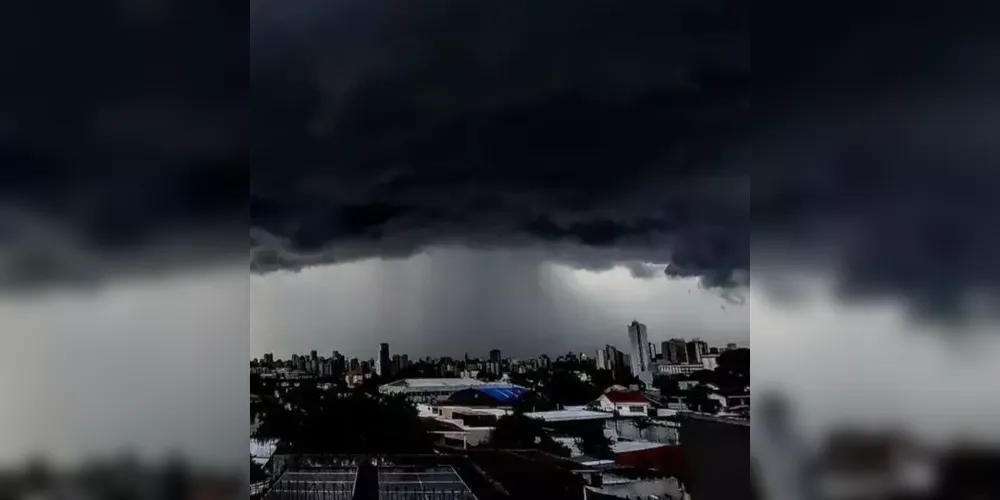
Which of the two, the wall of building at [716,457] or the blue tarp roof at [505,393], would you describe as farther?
the blue tarp roof at [505,393]

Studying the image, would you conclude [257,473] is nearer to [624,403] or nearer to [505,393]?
[505,393]

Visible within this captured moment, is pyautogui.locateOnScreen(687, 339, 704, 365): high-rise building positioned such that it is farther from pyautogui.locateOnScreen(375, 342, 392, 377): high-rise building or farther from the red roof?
pyautogui.locateOnScreen(375, 342, 392, 377): high-rise building

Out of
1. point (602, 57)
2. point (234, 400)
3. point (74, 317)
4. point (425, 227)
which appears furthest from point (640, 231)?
point (74, 317)

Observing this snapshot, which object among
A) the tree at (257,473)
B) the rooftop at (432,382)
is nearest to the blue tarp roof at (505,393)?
the rooftop at (432,382)

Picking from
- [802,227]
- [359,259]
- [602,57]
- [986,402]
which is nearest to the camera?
[986,402]

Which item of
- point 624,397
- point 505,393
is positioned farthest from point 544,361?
point 624,397

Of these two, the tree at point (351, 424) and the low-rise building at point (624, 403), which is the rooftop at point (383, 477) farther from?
the low-rise building at point (624, 403)

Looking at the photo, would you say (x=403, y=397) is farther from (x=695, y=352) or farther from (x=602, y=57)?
(x=602, y=57)
